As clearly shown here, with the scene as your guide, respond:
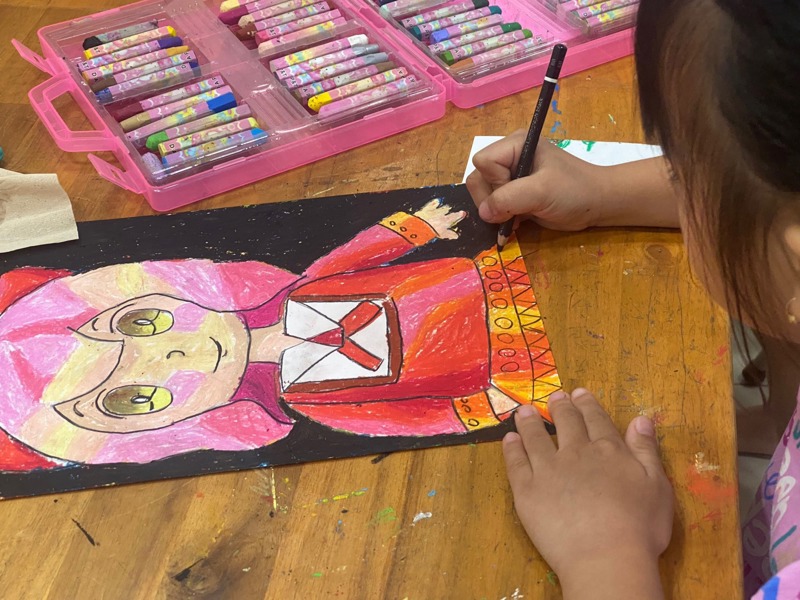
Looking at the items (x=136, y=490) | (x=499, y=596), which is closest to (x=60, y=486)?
(x=136, y=490)

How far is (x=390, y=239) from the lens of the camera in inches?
28.1

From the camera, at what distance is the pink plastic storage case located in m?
0.78

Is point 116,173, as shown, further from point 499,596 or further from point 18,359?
point 499,596

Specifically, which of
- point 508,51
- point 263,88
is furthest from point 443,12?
point 263,88

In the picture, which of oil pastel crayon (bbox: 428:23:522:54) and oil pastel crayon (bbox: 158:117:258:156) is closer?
oil pastel crayon (bbox: 158:117:258:156)

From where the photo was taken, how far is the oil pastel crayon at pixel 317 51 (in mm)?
875

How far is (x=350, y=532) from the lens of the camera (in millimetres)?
524

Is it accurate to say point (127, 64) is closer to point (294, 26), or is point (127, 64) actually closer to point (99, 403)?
point (294, 26)

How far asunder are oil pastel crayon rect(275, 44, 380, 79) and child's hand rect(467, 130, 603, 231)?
0.81 feet

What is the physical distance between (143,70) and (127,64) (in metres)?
0.03

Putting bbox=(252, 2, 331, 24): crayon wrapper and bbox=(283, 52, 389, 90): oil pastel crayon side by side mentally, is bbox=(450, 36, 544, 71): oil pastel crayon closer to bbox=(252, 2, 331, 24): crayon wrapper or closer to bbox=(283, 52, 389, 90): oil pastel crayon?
bbox=(283, 52, 389, 90): oil pastel crayon

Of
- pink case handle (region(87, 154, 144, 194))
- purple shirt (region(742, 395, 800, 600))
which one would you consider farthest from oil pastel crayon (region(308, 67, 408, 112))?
purple shirt (region(742, 395, 800, 600))

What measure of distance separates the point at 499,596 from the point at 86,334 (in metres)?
0.40

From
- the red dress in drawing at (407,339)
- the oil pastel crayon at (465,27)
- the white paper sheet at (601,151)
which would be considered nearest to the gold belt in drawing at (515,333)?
the red dress in drawing at (407,339)
